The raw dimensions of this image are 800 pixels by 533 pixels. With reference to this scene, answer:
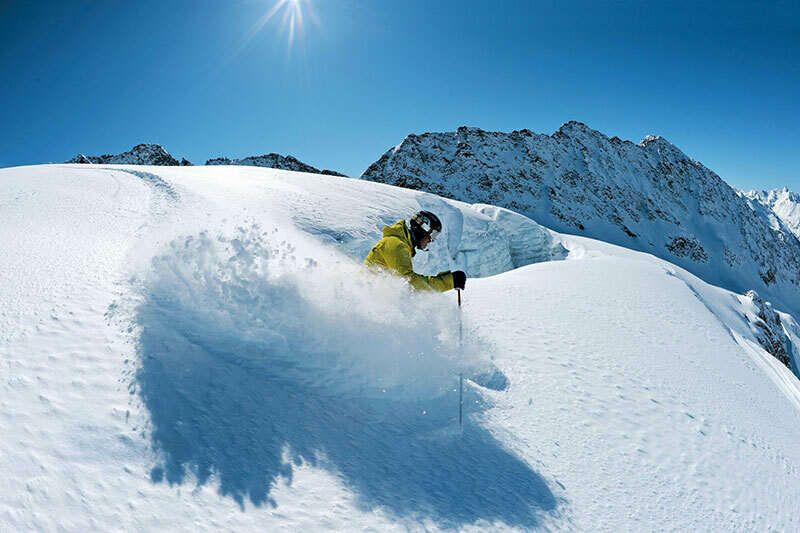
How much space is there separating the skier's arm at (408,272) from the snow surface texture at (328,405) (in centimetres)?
24

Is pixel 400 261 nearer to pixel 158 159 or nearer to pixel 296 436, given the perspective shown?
pixel 296 436

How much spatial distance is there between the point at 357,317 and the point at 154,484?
2.97m

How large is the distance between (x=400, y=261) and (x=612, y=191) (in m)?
101

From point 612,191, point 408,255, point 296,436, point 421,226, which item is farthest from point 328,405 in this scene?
point 612,191

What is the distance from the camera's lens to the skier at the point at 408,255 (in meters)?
5.54

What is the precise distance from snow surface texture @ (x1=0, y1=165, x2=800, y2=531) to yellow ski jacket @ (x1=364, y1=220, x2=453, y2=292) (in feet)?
0.81

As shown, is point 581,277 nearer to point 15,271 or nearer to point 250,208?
point 250,208

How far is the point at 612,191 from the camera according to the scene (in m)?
92.0

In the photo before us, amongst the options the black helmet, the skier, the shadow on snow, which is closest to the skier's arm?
the skier

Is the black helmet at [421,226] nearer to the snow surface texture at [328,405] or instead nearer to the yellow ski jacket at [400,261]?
the yellow ski jacket at [400,261]

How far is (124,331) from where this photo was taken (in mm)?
3646

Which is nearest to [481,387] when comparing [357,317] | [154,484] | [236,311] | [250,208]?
[357,317]

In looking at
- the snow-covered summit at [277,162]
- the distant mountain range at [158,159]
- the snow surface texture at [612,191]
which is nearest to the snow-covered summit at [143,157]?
the distant mountain range at [158,159]

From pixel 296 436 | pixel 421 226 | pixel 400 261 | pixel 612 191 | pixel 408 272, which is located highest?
pixel 612 191
